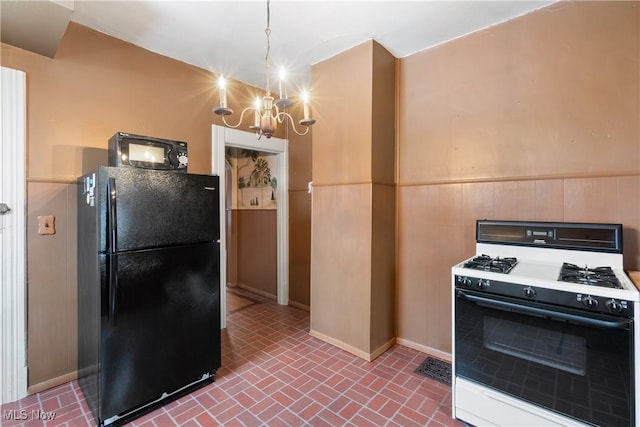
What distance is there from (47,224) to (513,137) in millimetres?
3562

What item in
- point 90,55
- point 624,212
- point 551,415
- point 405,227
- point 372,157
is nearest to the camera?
point 551,415

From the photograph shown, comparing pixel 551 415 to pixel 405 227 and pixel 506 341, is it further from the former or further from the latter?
pixel 405 227

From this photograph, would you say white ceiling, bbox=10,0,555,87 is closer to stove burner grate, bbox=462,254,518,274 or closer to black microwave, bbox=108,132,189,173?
black microwave, bbox=108,132,189,173

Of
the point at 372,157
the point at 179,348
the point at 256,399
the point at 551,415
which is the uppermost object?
the point at 372,157

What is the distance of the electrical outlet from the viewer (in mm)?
2140

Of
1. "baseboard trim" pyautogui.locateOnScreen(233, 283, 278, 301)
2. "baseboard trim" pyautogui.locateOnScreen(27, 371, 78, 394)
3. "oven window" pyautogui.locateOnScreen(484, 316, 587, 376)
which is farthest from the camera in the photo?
"baseboard trim" pyautogui.locateOnScreen(233, 283, 278, 301)

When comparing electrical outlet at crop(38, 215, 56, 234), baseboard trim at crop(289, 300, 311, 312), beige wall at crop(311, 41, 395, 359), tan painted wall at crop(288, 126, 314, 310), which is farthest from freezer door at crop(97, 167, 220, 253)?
baseboard trim at crop(289, 300, 311, 312)

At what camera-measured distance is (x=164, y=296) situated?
1976 millimetres

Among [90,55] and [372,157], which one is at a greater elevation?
[90,55]

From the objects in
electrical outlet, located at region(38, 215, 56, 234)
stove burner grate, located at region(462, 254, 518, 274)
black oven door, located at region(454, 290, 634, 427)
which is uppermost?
electrical outlet, located at region(38, 215, 56, 234)

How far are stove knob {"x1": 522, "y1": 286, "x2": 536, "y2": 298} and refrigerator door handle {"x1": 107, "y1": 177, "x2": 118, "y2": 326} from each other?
2.33 metres

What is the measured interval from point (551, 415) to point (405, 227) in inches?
64.2

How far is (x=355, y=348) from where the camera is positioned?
2650mm

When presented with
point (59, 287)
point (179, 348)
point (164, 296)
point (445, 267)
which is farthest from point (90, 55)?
point (445, 267)
